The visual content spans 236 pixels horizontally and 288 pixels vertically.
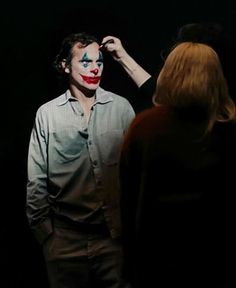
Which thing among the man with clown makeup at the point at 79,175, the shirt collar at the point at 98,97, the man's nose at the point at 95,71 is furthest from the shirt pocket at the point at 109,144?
the man's nose at the point at 95,71

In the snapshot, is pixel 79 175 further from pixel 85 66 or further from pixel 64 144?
pixel 85 66

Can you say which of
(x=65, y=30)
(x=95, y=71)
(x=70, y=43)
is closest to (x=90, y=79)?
(x=95, y=71)

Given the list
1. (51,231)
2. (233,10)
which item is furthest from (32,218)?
(233,10)

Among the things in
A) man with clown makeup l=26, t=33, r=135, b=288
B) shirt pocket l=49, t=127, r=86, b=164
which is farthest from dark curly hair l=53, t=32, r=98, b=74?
shirt pocket l=49, t=127, r=86, b=164

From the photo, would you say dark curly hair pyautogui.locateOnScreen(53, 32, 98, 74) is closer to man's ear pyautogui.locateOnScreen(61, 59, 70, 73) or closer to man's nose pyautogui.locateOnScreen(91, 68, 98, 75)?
man's ear pyautogui.locateOnScreen(61, 59, 70, 73)

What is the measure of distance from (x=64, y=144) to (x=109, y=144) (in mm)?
196

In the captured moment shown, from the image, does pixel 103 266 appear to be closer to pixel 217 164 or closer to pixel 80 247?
pixel 80 247

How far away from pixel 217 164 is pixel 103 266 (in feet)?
3.09

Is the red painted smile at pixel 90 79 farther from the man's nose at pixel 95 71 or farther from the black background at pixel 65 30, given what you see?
the black background at pixel 65 30

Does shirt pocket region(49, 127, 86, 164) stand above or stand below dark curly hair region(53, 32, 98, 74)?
below

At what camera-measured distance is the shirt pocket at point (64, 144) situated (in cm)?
267

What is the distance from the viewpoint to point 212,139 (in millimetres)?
1971

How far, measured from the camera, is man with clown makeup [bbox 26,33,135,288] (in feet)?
8.73

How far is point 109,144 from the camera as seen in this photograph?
269 centimetres
